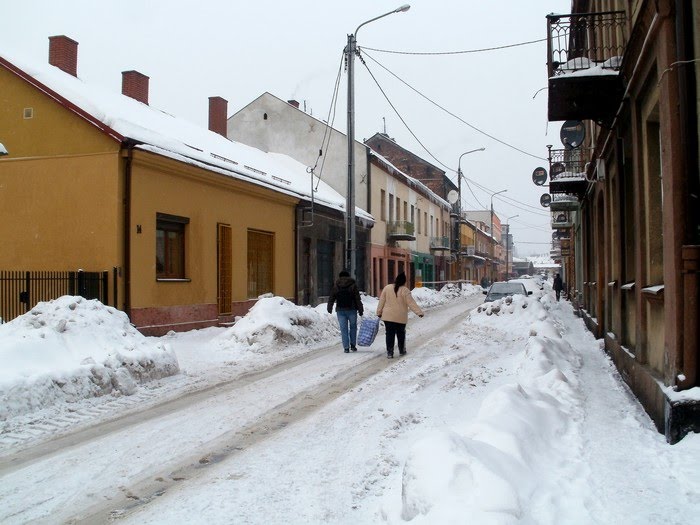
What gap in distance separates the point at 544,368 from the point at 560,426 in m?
2.47

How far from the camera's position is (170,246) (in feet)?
49.1

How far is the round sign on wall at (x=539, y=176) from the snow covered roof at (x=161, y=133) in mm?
7580

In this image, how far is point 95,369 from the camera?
25.6 ft

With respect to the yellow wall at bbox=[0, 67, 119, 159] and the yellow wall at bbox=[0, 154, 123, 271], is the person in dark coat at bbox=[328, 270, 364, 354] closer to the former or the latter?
the yellow wall at bbox=[0, 154, 123, 271]

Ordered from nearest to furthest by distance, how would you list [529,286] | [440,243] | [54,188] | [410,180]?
[54,188]
[529,286]
[410,180]
[440,243]

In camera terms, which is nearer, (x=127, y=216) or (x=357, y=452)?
(x=357, y=452)

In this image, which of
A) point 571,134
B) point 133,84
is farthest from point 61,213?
point 571,134

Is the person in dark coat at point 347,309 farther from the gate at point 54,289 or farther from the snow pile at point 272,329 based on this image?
the gate at point 54,289

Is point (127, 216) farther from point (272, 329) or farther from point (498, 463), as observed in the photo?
point (498, 463)

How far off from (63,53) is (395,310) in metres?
13.0

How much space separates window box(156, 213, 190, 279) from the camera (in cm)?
1447

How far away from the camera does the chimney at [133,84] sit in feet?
67.2

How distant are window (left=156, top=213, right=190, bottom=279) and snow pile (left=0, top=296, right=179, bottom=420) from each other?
16.8 feet

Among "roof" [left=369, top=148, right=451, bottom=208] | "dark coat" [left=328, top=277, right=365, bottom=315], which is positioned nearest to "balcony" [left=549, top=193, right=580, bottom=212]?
"roof" [left=369, top=148, right=451, bottom=208]
